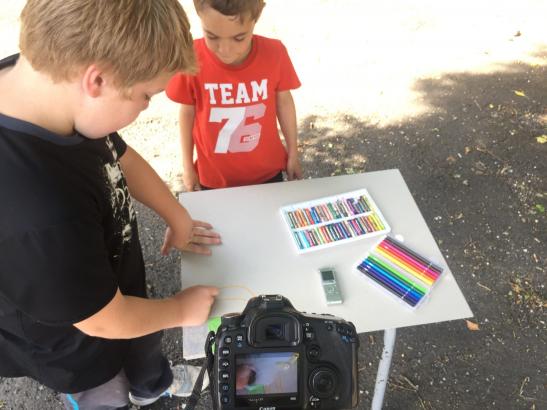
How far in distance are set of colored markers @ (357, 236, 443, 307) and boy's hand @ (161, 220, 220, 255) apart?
438mm

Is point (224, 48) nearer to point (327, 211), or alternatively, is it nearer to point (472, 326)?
point (327, 211)

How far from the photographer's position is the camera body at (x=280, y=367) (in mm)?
808

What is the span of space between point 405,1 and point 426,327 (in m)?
3.09

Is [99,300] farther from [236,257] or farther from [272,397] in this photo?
[236,257]

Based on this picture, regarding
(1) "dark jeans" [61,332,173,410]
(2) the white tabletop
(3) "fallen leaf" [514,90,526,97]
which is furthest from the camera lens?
(3) "fallen leaf" [514,90,526,97]

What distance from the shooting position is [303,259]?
1310 mm

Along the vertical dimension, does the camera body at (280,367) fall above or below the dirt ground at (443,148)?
above

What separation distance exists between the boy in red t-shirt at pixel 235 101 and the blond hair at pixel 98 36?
607 mm

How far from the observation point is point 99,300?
2.88 ft

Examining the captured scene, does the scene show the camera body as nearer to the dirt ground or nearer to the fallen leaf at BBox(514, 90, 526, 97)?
the dirt ground

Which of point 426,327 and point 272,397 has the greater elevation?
point 272,397

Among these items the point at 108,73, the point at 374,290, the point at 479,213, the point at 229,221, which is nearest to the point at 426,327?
the point at 479,213

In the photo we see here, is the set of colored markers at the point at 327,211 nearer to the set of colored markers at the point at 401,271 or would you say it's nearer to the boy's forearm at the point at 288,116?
the set of colored markers at the point at 401,271

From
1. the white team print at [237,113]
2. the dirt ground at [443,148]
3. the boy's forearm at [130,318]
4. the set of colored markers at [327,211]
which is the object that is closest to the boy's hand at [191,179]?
the white team print at [237,113]
